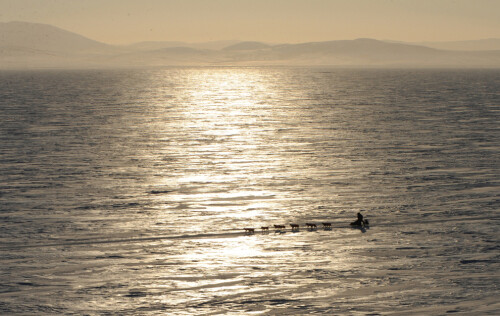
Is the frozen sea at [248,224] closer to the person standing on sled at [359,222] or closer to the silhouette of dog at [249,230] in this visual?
the silhouette of dog at [249,230]

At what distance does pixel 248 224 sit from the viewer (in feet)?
106

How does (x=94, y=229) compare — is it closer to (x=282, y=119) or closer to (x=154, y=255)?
(x=154, y=255)

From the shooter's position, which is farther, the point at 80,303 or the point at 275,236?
the point at 275,236

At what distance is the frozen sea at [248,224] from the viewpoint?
2358cm

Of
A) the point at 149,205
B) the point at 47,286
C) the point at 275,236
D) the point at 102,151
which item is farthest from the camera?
the point at 102,151

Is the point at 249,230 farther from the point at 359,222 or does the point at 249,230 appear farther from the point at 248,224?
the point at 359,222

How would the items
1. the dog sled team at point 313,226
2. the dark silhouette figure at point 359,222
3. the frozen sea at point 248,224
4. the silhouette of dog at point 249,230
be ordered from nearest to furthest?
the frozen sea at point 248,224 → the silhouette of dog at point 249,230 → the dog sled team at point 313,226 → the dark silhouette figure at point 359,222

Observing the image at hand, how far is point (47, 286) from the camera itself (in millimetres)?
24719

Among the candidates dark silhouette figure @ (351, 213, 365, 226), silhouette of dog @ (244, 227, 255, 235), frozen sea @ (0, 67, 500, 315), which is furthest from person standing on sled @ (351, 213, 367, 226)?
silhouette of dog @ (244, 227, 255, 235)

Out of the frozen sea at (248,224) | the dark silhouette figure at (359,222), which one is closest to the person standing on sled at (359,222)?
the dark silhouette figure at (359,222)

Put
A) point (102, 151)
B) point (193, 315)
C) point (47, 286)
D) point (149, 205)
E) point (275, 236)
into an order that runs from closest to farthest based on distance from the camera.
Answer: point (193, 315) → point (47, 286) → point (275, 236) → point (149, 205) → point (102, 151)

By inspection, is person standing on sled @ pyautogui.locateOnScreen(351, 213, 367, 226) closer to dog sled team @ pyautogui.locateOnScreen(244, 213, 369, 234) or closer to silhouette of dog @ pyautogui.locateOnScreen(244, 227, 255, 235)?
dog sled team @ pyautogui.locateOnScreen(244, 213, 369, 234)

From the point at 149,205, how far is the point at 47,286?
12364mm

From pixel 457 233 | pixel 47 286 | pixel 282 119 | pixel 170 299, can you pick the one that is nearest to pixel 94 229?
pixel 47 286
